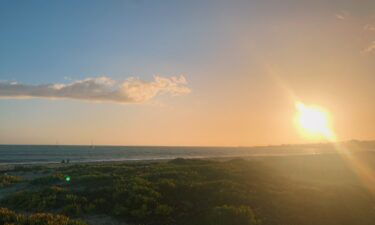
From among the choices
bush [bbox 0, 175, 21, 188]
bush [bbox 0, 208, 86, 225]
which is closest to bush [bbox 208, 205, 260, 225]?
bush [bbox 0, 208, 86, 225]

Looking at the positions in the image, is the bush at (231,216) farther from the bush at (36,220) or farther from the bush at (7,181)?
the bush at (7,181)

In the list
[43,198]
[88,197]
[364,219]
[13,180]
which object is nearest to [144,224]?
[88,197]

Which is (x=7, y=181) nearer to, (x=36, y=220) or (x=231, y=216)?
(x=36, y=220)

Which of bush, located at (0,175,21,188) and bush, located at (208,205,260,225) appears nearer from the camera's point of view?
bush, located at (208,205,260,225)

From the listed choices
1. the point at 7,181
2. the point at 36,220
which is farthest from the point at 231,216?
the point at 7,181

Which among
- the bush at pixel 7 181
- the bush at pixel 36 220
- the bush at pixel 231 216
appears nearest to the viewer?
the bush at pixel 36 220

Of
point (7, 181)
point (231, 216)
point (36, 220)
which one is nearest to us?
point (36, 220)

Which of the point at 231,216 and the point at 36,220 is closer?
the point at 36,220

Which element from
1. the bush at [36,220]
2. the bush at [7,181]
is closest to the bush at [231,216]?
the bush at [36,220]

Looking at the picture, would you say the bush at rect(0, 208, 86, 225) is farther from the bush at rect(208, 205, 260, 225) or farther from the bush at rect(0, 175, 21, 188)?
the bush at rect(0, 175, 21, 188)

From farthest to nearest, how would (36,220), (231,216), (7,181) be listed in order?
1. (7,181)
2. (231,216)
3. (36,220)

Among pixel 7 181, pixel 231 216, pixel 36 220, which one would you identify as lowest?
pixel 7 181
